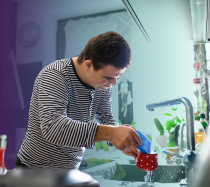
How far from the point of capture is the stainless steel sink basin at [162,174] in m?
1.55

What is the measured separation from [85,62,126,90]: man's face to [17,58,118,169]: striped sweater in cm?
7

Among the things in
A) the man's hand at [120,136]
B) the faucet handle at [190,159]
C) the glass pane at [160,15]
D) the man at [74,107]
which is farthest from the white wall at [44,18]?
the faucet handle at [190,159]

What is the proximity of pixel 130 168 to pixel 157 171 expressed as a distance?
203mm

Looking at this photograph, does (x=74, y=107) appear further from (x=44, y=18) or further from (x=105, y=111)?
(x=44, y=18)

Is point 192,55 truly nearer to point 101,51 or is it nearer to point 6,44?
point 101,51

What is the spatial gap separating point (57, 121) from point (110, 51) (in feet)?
1.17

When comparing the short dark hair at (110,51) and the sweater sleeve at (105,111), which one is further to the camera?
the sweater sleeve at (105,111)

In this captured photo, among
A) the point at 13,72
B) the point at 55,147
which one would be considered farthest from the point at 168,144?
the point at 13,72

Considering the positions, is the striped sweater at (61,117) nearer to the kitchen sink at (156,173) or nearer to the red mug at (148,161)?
the red mug at (148,161)

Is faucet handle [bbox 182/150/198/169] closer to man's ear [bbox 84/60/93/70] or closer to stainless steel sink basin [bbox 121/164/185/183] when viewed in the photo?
man's ear [bbox 84/60/93/70]

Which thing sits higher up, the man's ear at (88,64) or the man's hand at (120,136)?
the man's ear at (88,64)

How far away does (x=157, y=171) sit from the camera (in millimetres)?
1597

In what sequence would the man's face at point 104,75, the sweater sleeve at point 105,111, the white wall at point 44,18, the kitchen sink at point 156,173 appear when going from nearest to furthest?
the man's face at point 104,75
the sweater sleeve at point 105,111
the kitchen sink at point 156,173
the white wall at point 44,18

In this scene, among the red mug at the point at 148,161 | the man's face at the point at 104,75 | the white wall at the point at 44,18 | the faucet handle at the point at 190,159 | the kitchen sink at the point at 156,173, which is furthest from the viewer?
the white wall at the point at 44,18
